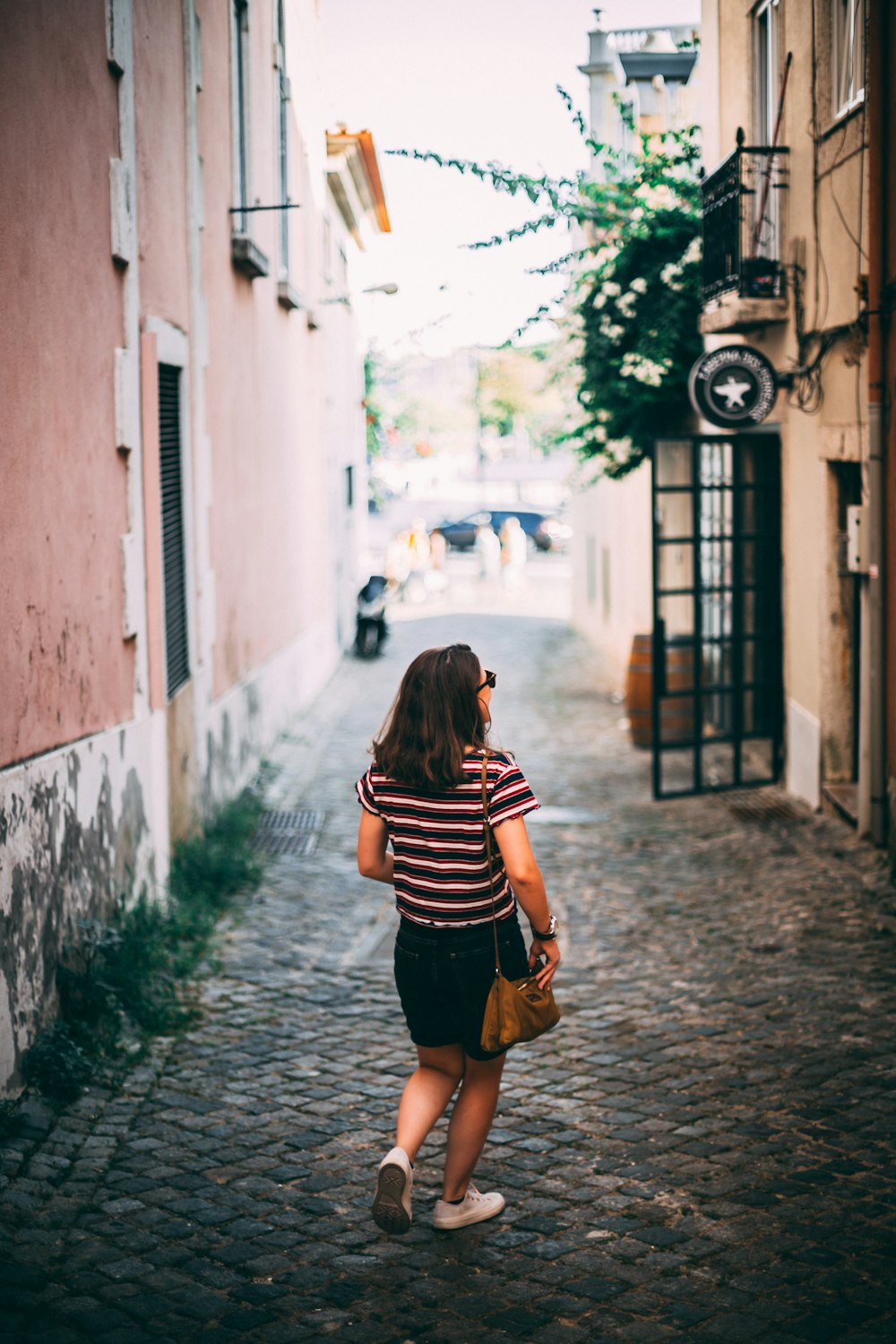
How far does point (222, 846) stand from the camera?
9.32m

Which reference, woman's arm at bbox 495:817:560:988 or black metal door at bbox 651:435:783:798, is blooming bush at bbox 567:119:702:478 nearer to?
black metal door at bbox 651:435:783:798

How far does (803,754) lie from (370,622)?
1150cm

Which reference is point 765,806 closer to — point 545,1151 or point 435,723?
point 545,1151

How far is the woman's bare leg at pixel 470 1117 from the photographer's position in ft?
14.6

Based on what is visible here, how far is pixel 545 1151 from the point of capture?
5.16 m

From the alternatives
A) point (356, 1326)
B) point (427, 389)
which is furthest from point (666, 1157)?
point (427, 389)

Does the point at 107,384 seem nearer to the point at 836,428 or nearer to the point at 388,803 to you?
the point at 388,803

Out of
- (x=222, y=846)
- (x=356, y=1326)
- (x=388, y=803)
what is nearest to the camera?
(x=356, y=1326)

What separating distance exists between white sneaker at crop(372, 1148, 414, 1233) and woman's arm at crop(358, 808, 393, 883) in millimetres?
835

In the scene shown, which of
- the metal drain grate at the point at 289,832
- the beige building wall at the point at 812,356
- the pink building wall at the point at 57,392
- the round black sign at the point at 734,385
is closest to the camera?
the pink building wall at the point at 57,392

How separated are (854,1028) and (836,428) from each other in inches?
181

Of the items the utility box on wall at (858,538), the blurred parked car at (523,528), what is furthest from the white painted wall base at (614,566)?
the blurred parked car at (523,528)

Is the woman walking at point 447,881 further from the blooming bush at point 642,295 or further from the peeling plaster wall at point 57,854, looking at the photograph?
the blooming bush at point 642,295

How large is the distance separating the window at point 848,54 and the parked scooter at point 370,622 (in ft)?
42.6
